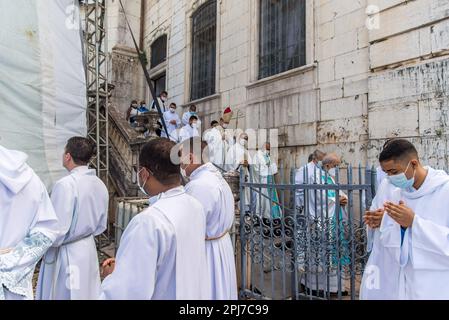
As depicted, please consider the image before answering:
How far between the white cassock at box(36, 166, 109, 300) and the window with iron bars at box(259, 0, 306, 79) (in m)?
6.13

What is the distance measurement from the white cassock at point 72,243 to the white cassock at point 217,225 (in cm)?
86

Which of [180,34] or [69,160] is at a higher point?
[180,34]

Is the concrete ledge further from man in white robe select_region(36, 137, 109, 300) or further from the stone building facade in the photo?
man in white robe select_region(36, 137, 109, 300)

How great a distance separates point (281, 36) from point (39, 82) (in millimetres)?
5648

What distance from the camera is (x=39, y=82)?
15.8 feet

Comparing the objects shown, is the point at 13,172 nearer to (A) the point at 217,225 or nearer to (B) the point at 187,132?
(A) the point at 217,225

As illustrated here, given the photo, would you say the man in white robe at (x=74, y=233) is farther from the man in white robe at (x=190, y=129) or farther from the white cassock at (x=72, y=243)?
the man in white robe at (x=190, y=129)

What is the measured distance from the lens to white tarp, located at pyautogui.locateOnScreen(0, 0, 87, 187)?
448cm

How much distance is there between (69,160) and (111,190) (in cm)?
567

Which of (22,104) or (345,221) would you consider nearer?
(345,221)

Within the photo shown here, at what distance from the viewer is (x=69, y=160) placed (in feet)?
9.86

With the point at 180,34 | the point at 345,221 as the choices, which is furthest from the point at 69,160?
the point at 180,34

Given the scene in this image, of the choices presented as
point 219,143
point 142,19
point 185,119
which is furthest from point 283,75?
point 142,19
